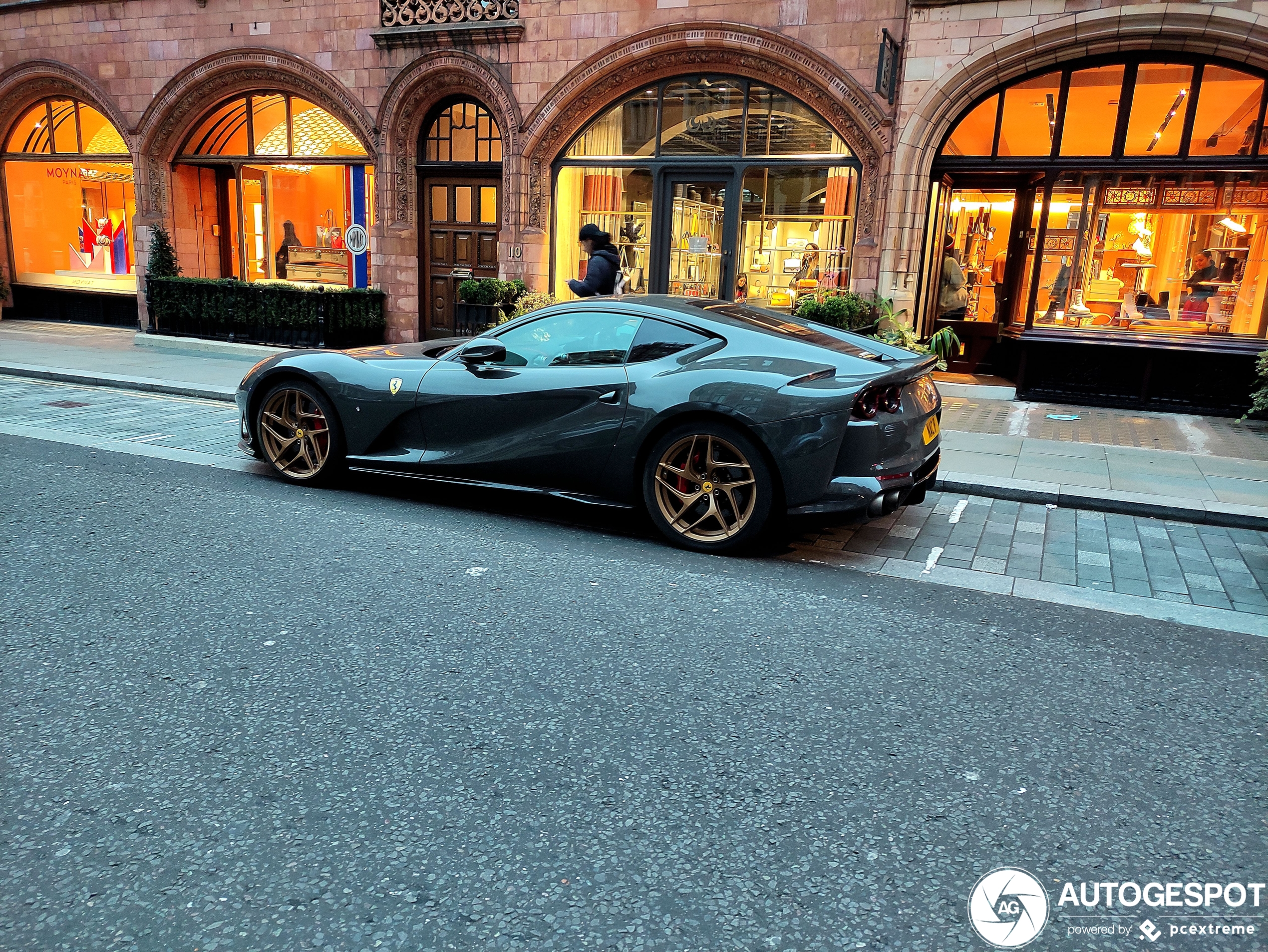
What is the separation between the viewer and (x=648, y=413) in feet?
17.2

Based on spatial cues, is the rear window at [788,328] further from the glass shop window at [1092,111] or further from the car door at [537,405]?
the glass shop window at [1092,111]

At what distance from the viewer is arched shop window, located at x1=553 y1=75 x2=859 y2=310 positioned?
12398 millimetres

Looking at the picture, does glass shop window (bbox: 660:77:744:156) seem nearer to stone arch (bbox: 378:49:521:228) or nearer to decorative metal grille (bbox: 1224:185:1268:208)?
stone arch (bbox: 378:49:521:228)

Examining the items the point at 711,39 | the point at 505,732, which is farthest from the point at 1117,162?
the point at 505,732

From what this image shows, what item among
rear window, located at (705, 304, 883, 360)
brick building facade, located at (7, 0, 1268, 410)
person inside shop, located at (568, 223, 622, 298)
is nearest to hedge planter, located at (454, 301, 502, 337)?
brick building facade, located at (7, 0, 1268, 410)

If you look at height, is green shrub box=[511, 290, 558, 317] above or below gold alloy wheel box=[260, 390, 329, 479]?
above

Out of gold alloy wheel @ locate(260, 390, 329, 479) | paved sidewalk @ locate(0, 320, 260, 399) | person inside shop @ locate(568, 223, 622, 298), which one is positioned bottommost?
paved sidewalk @ locate(0, 320, 260, 399)

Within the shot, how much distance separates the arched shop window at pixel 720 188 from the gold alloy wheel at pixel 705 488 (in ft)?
26.2

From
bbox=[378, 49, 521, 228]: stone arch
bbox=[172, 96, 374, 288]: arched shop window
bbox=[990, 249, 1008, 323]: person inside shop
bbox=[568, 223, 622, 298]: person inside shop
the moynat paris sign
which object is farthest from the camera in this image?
bbox=[172, 96, 374, 288]: arched shop window

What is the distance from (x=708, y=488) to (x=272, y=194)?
14.2m

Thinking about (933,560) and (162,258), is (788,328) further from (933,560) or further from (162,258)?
(162,258)

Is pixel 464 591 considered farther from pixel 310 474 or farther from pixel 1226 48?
pixel 1226 48

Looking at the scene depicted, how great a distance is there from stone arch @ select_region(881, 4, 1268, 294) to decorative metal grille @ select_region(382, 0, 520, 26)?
20.3ft

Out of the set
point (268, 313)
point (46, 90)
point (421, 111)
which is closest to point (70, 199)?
point (46, 90)
